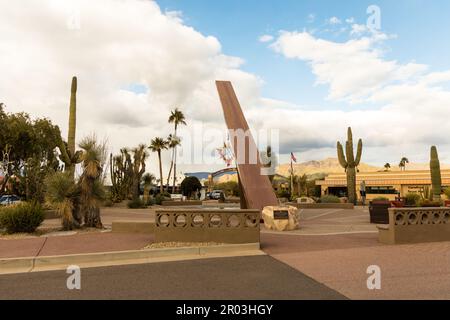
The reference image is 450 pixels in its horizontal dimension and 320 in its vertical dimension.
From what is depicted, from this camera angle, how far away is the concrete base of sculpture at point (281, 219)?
13.4 metres

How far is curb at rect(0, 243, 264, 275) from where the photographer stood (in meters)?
7.41

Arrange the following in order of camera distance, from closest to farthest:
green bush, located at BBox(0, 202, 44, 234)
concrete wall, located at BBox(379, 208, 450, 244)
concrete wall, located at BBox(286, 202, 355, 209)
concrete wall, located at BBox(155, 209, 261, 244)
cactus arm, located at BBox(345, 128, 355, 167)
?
concrete wall, located at BBox(155, 209, 261, 244) < concrete wall, located at BBox(379, 208, 450, 244) < green bush, located at BBox(0, 202, 44, 234) < concrete wall, located at BBox(286, 202, 355, 209) < cactus arm, located at BBox(345, 128, 355, 167)

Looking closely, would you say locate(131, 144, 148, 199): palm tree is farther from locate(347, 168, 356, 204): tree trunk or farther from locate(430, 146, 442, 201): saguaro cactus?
locate(430, 146, 442, 201): saguaro cactus

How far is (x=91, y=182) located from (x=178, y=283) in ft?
26.5

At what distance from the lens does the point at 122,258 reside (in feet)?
26.6

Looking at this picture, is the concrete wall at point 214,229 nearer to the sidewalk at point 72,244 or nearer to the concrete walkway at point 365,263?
the concrete walkway at point 365,263

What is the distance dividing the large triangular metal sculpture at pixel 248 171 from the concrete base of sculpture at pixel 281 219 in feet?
2.88

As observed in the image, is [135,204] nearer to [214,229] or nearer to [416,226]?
[214,229]

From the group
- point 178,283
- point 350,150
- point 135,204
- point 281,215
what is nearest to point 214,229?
point 178,283

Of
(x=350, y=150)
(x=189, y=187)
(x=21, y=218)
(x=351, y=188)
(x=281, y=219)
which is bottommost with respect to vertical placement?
(x=281, y=219)

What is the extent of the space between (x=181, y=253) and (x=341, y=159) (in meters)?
31.9

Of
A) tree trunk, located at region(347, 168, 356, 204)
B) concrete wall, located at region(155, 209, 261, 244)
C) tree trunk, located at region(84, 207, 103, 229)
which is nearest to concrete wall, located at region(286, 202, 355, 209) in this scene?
tree trunk, located at region(347, 168, 356, 204)

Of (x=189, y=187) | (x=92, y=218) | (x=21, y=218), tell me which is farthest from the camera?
(x=189, y=187)

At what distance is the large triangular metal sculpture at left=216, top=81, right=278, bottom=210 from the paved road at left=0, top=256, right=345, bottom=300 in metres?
7.32
